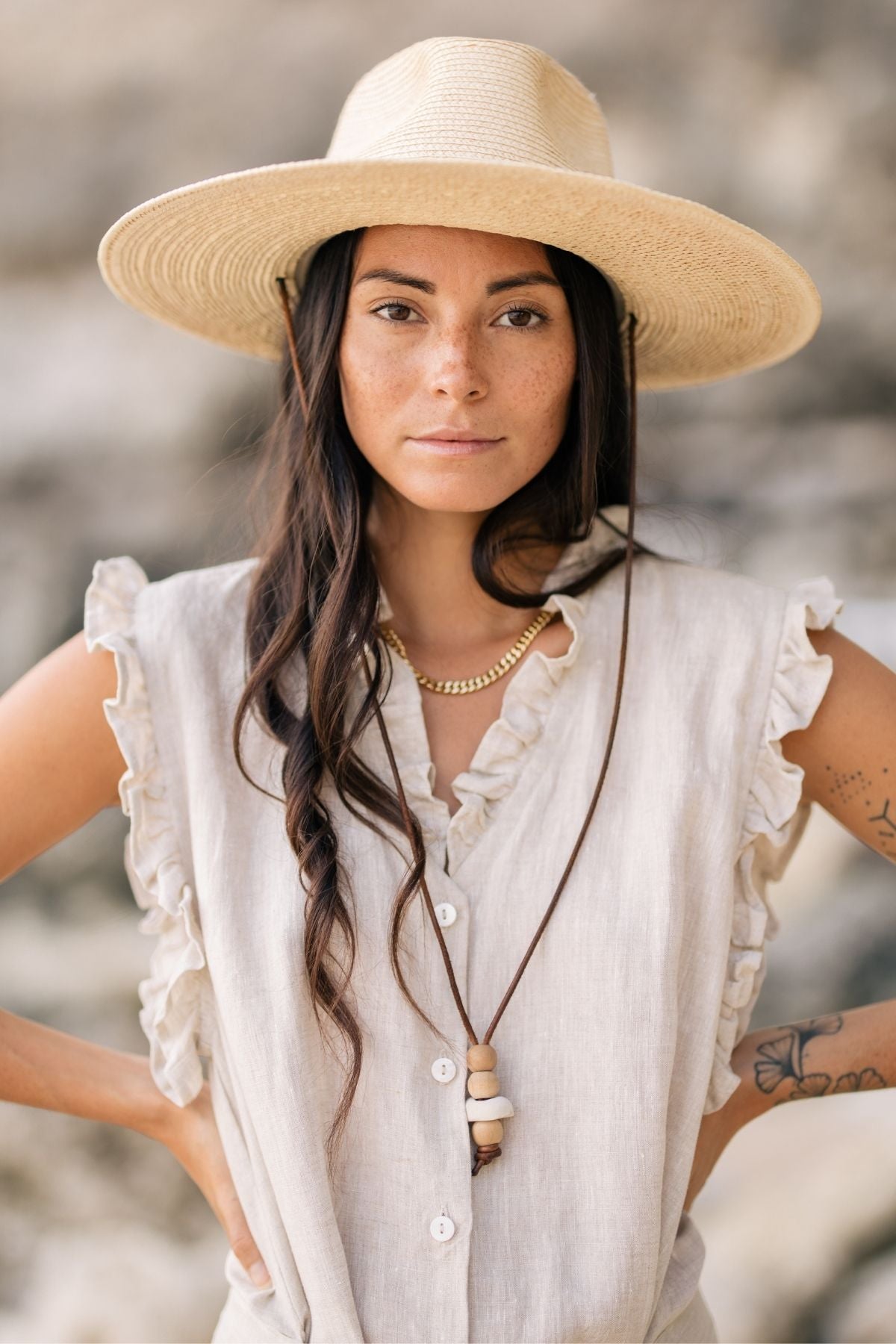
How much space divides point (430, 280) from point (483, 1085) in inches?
35.4

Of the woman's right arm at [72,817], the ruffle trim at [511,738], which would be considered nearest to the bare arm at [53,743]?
the woman's right arm at [72,817]

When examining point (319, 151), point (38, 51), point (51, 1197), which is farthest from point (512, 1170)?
point (38, 51)

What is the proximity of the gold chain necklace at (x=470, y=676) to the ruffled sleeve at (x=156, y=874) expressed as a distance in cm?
32

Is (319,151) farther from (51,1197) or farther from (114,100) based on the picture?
(51,1197)

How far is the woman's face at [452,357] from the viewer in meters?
1.48

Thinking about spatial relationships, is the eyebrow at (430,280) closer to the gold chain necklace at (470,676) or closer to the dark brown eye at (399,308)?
the dark brown eye at (399,308)

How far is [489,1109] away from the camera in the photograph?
1.41 meters

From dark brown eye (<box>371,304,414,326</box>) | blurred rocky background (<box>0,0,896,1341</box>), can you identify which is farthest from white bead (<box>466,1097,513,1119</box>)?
blurred rocky background (<box>0,0,896,1341</box>)

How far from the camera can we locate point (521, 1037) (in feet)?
4.85

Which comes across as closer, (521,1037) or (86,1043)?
(521,1037)

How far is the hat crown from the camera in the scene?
4.70 feet

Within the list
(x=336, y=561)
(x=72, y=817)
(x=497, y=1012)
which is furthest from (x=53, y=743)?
(x=497, y=1012)

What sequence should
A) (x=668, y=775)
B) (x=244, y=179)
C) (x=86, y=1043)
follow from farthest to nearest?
(x=86, y=1043)
(x=668, y=775)
(x=244, y=179)

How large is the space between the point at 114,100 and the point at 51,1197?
6.83 feet
